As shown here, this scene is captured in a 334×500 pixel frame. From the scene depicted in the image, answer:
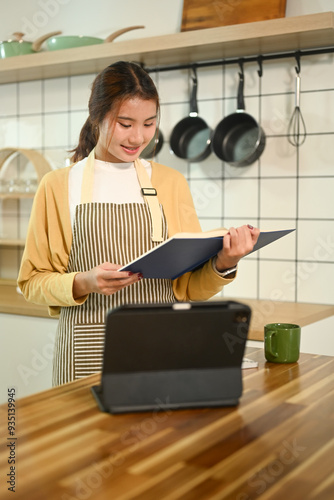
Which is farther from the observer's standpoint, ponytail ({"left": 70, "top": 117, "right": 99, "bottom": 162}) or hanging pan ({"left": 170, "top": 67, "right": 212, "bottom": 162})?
hanging pan ({"left": 170, "top": 67, "right": 212, "bottom": 162})

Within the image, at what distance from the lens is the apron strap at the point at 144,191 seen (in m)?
1.61

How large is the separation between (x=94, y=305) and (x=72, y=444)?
0.71 meters

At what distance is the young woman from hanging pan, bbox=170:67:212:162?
2.96ft

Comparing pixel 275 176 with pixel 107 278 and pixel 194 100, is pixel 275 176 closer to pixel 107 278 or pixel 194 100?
pixel 194 100

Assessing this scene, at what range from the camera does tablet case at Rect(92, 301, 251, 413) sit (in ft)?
3.22

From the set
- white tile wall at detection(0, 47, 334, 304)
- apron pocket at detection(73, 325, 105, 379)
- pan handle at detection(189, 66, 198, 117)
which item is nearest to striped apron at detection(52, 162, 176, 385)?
apron pocket at detection(73, 325, 105, 379)

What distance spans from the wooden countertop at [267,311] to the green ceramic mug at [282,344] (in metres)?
0.68

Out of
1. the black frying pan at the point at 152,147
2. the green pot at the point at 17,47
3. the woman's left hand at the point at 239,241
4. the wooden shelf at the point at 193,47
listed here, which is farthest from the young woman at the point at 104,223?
the green pot at the point at 17,47

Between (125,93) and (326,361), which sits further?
(125,93)

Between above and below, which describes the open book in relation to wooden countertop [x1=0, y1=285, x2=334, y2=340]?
above

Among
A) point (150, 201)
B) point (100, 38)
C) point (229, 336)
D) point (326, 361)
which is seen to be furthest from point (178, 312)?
point (100, 38)

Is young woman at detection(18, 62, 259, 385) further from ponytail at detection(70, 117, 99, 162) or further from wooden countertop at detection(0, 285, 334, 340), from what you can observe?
wooden countertop at detection(0, 285, 334, 340)

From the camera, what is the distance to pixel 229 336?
1024mm

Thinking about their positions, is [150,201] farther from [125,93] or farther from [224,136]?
[224,136]
